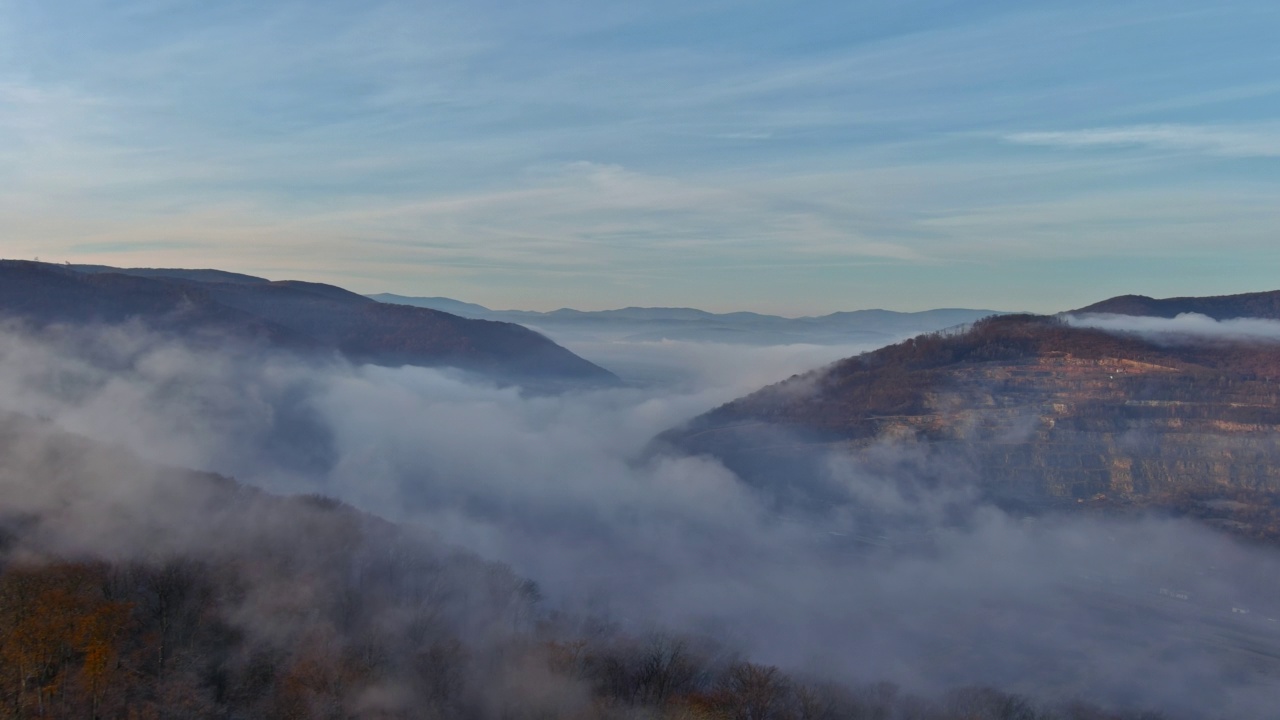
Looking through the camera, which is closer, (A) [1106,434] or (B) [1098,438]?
(A) [1106,434]

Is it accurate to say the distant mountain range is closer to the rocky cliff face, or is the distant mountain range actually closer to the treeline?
the rocky cliff face

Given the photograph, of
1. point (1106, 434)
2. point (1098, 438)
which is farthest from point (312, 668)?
point (1106, 434)

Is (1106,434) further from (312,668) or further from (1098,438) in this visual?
(312,668)

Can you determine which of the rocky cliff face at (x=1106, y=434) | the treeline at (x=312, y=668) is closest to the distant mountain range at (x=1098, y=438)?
the rocky cliff face at (x=1106, y=434)

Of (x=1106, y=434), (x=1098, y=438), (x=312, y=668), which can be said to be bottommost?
(x=312, y=668)

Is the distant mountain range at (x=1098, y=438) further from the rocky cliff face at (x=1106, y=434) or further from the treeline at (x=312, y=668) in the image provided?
the treeline at (x=312, y=668)

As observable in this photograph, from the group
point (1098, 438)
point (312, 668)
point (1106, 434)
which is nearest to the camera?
point (312, 668)

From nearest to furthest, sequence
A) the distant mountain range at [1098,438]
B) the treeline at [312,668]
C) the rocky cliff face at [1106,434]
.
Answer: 1. the treeline at [312,668]
2. the distant mountain range at [1098,438]
3. the rocky cliff face at [1106,434]

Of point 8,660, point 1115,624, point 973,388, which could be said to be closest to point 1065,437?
point 973,388

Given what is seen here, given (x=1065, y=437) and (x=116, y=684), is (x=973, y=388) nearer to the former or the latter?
(x=1065, y=437)
